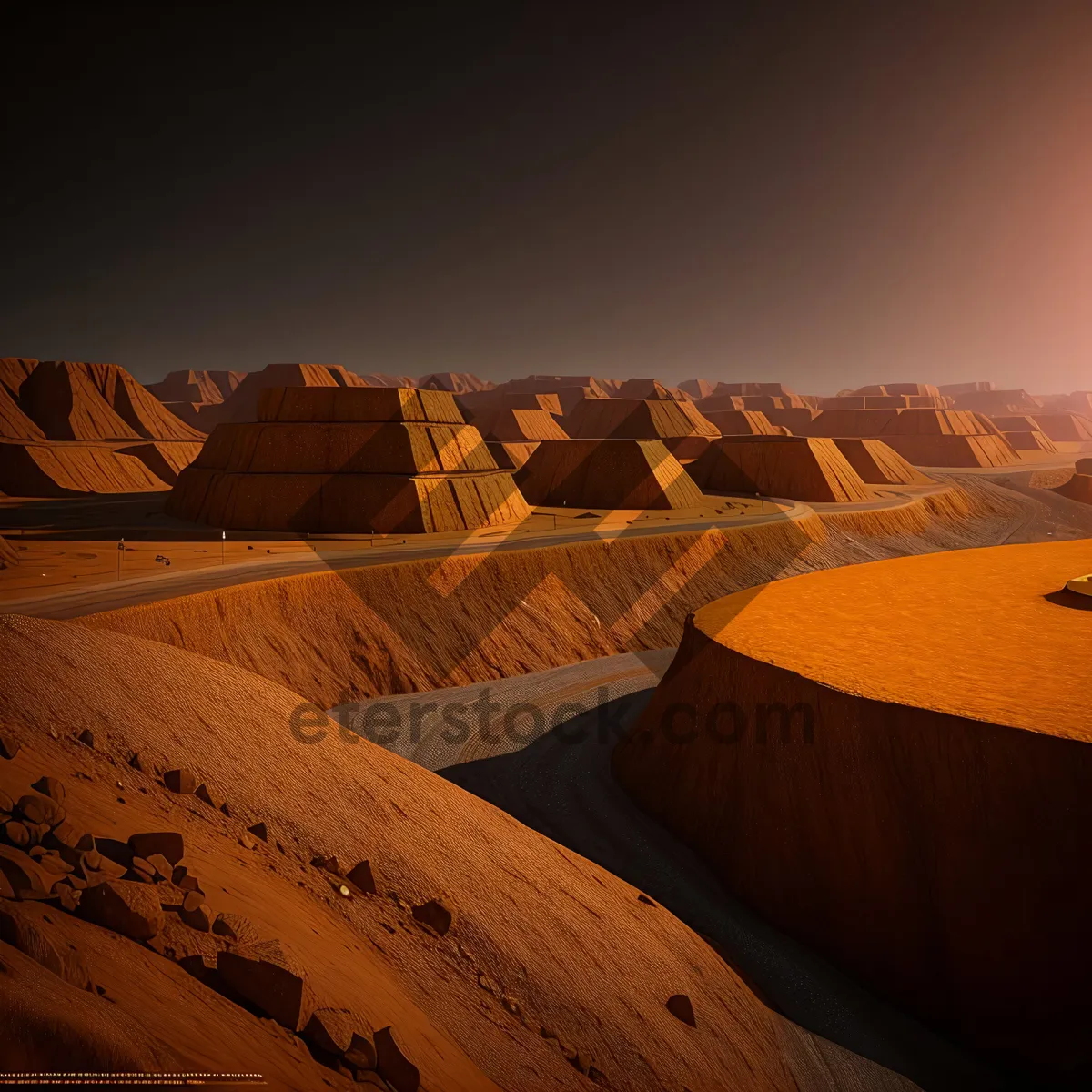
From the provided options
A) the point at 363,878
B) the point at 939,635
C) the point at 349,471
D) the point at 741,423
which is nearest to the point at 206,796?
the point at 363,878

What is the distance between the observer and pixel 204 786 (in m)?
12.9

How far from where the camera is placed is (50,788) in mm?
10203

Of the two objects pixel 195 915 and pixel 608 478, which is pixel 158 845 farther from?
pixel 608 478

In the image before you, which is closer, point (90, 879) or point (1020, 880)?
point (90, 879)

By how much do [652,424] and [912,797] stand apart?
90.4 metres

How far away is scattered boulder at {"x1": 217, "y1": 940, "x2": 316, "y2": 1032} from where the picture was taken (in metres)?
7.75

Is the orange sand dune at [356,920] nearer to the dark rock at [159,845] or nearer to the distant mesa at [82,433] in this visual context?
the dark rock at [159,845]

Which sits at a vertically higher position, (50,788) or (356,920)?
(50,788)

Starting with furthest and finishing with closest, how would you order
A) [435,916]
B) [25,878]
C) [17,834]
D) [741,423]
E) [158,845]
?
[741,423] < [435,916] < [158,845] < [17,834] < [25,878]

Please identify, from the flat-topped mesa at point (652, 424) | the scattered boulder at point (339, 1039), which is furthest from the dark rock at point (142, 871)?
the flat-topped mesa at point (652, 424)

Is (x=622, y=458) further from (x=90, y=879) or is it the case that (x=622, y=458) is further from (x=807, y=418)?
(x=807, y=418)

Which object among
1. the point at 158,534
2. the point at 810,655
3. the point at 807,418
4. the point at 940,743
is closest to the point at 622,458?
the point at 158,534

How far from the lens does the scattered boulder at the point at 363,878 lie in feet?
40.4

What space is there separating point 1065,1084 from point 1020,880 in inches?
106
